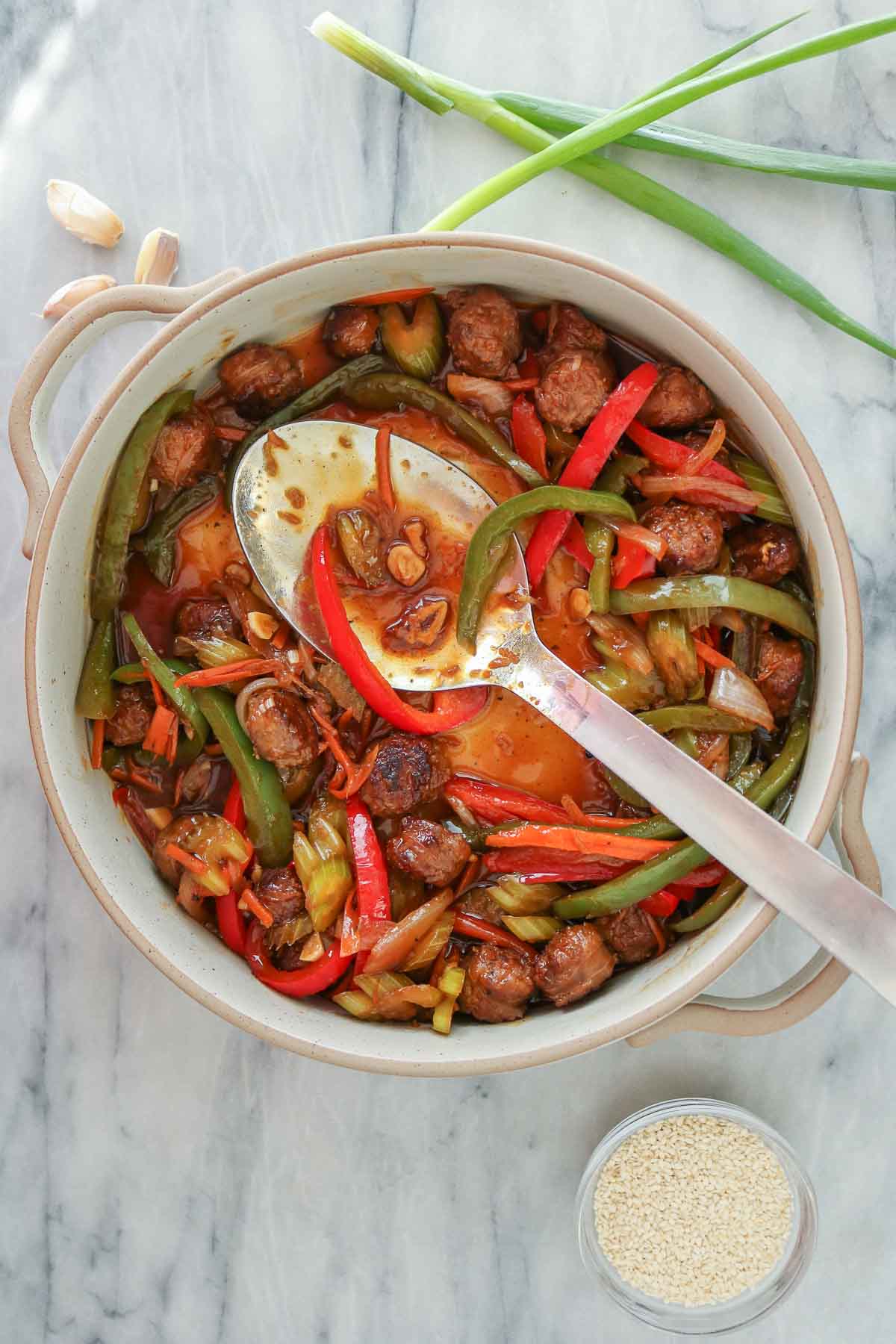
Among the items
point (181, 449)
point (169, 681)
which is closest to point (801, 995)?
point (169, 681)

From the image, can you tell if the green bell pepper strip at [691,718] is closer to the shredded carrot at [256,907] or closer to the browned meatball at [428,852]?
the browned meatball at [428,852]

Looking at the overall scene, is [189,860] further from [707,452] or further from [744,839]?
[707,452]

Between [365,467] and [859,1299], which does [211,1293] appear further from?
[365,467]

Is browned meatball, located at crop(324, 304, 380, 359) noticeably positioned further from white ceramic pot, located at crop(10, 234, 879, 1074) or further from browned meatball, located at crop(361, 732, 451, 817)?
browned meatball, located at crop(361, 732, 451, 817)

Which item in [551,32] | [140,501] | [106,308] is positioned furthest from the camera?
[551,32]

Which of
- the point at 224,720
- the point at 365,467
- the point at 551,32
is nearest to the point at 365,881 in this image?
the point at 224,720

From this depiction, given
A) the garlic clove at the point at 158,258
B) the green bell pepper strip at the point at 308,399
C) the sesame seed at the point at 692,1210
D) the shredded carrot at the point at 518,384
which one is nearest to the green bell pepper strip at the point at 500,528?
the shredded carrot at the point at 518,384
